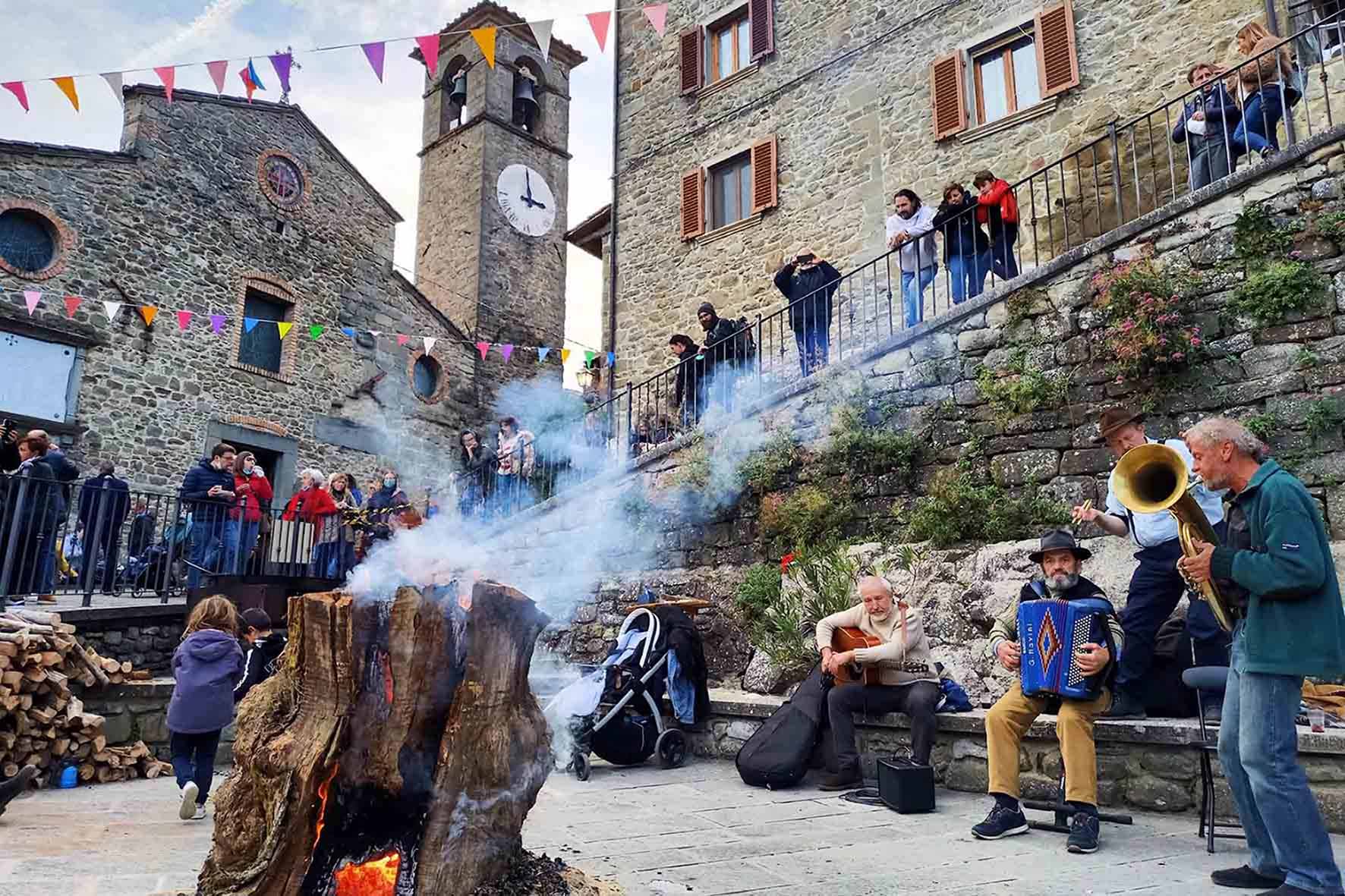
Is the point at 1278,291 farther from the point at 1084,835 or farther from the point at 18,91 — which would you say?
the point at 18,91

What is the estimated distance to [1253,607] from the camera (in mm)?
3094

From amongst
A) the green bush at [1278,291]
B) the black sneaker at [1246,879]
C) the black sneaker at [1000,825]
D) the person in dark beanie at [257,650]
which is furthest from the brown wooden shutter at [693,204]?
the black sneaker at [1246,879]

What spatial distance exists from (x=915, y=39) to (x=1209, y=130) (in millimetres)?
A: 5420

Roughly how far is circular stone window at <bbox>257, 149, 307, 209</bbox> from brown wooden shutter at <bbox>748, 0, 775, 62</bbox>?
30.4ft

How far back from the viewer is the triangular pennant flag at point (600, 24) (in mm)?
10914

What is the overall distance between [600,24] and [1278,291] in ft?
26.9

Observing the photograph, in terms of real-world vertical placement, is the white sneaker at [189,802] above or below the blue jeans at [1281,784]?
below

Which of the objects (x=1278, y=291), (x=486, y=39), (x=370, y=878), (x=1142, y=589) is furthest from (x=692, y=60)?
(x=370, y=878)

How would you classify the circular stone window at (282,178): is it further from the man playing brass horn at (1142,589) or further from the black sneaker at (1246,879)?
the black sneaker at (1246,879)

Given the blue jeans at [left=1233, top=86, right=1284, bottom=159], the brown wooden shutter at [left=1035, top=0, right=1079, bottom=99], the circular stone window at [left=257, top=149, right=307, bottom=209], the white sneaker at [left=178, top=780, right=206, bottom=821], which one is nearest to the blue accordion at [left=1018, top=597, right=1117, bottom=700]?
the white sneaker at [left=178, top=780, right=206, bottom=821]

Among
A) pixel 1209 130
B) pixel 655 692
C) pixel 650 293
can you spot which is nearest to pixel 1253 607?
pixel 655 692

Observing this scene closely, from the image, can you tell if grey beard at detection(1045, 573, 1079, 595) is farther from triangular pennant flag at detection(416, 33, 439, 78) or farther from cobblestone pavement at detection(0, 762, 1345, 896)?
triangular pennant flag at detection(416, 33, 439, 78)

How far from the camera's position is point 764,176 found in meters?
13.2

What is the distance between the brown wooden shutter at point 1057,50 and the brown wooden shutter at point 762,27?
420cm
